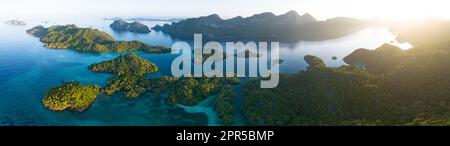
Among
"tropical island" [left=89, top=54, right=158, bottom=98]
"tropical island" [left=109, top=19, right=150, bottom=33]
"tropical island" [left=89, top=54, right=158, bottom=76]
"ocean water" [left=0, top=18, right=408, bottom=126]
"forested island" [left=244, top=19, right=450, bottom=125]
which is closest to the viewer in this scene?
"forested island" [left=244, top=19, right=450, bottom=125]

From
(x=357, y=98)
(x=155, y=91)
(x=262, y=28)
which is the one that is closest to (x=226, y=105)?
(x=155, y=91)

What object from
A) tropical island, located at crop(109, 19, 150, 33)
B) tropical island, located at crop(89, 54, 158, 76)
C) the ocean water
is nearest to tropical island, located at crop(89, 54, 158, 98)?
tropical island, located at crop(89, 54, 158, 76)

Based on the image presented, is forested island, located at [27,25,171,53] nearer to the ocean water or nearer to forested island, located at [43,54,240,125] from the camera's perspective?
the ocean water

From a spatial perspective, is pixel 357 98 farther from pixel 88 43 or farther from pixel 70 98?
pixel 88 43

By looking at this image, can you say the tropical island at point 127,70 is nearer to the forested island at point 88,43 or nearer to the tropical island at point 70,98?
the tropical island at point 70,98

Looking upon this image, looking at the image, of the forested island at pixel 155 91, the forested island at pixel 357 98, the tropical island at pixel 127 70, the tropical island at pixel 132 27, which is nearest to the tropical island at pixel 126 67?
the tropical island at pixel 127 70
